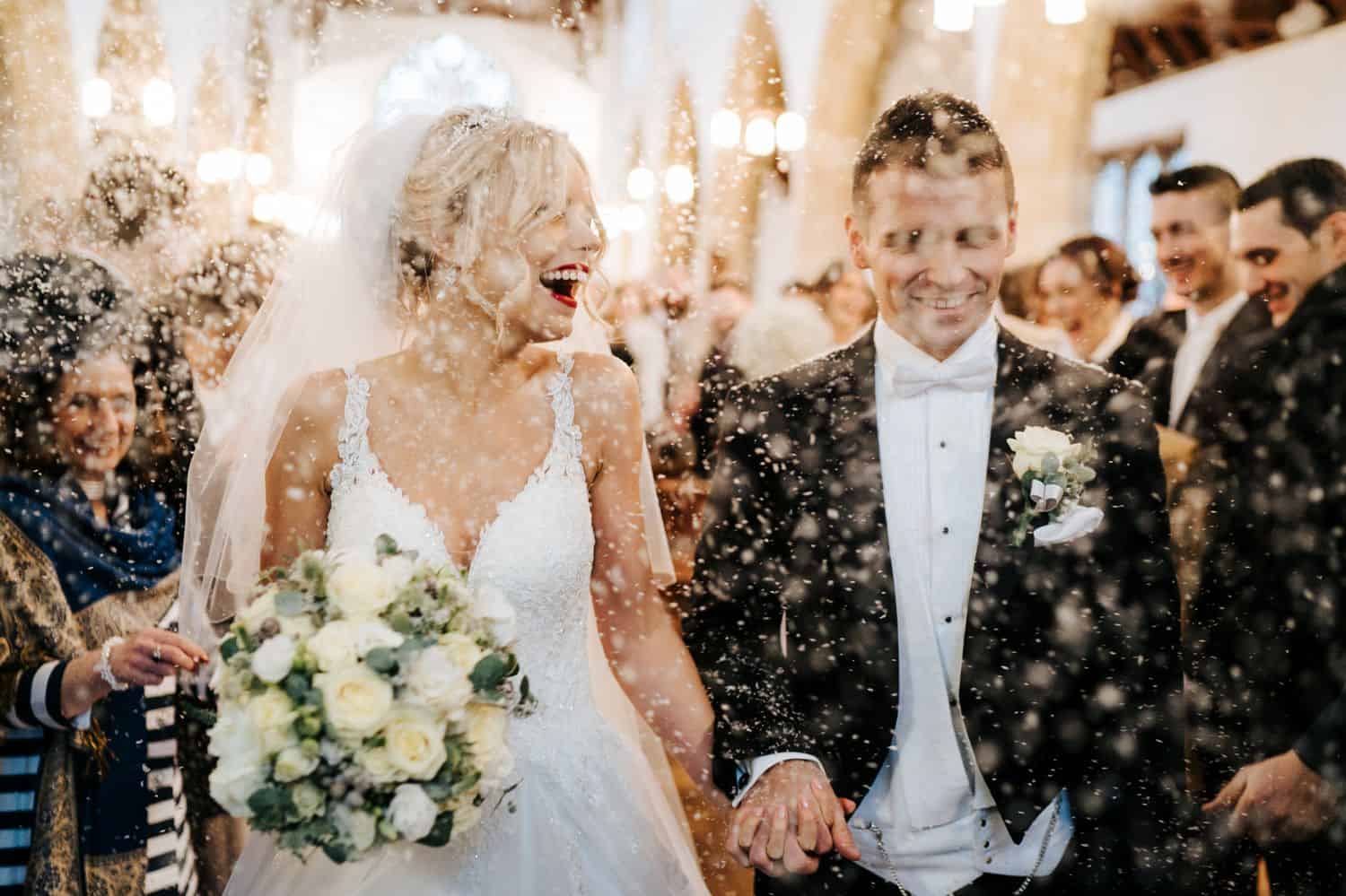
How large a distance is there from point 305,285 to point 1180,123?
126 centimetres

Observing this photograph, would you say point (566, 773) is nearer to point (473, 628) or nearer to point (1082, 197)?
point (473, 628)

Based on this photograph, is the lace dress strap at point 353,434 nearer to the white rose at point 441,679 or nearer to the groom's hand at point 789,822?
the white rose at point 441,679

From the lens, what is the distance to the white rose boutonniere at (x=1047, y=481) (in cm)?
141

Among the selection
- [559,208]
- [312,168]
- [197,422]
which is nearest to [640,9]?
[559,208]

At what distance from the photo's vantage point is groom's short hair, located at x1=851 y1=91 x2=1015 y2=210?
1.52m

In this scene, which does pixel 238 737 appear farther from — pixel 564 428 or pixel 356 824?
pixel 564 428

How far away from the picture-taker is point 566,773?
4.85 ft

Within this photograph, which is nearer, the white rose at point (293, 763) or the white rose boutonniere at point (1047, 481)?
the white rose at point (293, 763)

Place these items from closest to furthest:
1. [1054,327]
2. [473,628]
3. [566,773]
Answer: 1. [473,628]
2. [566,773]
3. [1054,327]

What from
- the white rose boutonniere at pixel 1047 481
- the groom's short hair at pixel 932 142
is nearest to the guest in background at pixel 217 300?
the groom's short hair at pixel 932 142

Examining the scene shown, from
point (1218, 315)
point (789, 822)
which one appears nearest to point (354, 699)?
point (789, 822)

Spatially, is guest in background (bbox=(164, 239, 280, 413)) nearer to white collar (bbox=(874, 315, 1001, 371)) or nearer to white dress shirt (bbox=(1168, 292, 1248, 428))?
white collar (bbox=(874, 315, 1001, 371))

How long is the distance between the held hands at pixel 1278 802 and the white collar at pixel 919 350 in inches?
29.7

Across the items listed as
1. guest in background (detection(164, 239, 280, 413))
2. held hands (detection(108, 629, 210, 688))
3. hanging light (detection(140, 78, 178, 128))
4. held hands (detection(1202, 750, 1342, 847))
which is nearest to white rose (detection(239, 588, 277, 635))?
held hands (detection(108, 629, 210, 688))
